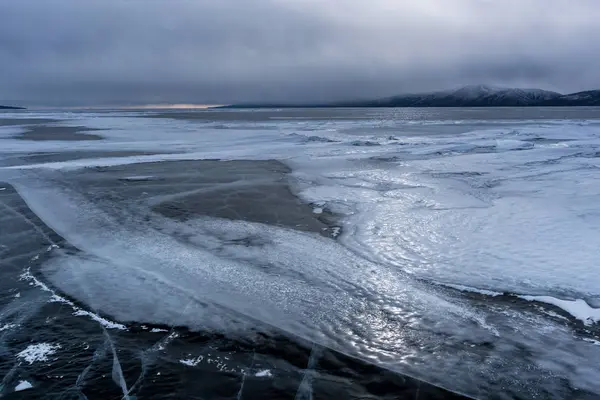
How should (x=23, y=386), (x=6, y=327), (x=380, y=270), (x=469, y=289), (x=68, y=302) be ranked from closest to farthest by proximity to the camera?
(x=23, y=386), (x=6, y=327), (x=68, y=302), (x=469, y=289), (x=380, y=270)

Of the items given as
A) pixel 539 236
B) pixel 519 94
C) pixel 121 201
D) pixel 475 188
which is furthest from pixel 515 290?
pixel 519 94

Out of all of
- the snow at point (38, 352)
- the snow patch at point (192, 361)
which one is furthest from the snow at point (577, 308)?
the snow at point (38, 352)

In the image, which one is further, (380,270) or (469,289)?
(380,270)

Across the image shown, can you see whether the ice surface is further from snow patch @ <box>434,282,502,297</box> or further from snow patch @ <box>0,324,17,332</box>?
snow patch @ <box>0,324,17,332</box>

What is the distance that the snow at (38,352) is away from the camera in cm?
369

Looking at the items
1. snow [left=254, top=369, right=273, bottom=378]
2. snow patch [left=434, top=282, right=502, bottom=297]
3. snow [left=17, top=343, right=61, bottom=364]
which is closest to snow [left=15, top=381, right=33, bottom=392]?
snow [left=17, top=343, right=61, bottom=364]

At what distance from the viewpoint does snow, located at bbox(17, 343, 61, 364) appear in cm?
369

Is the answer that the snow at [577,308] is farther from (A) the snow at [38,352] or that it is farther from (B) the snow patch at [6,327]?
(B) the snow patch at [6,327]

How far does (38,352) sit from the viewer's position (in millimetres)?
3783

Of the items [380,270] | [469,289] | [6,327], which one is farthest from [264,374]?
[469,289]

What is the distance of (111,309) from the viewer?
462 cm

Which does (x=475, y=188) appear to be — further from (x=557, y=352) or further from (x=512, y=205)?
(x=557, y=352)

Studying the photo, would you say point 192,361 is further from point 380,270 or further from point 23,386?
point 380,270

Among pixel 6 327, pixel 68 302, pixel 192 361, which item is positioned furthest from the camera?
pixel 68 302
